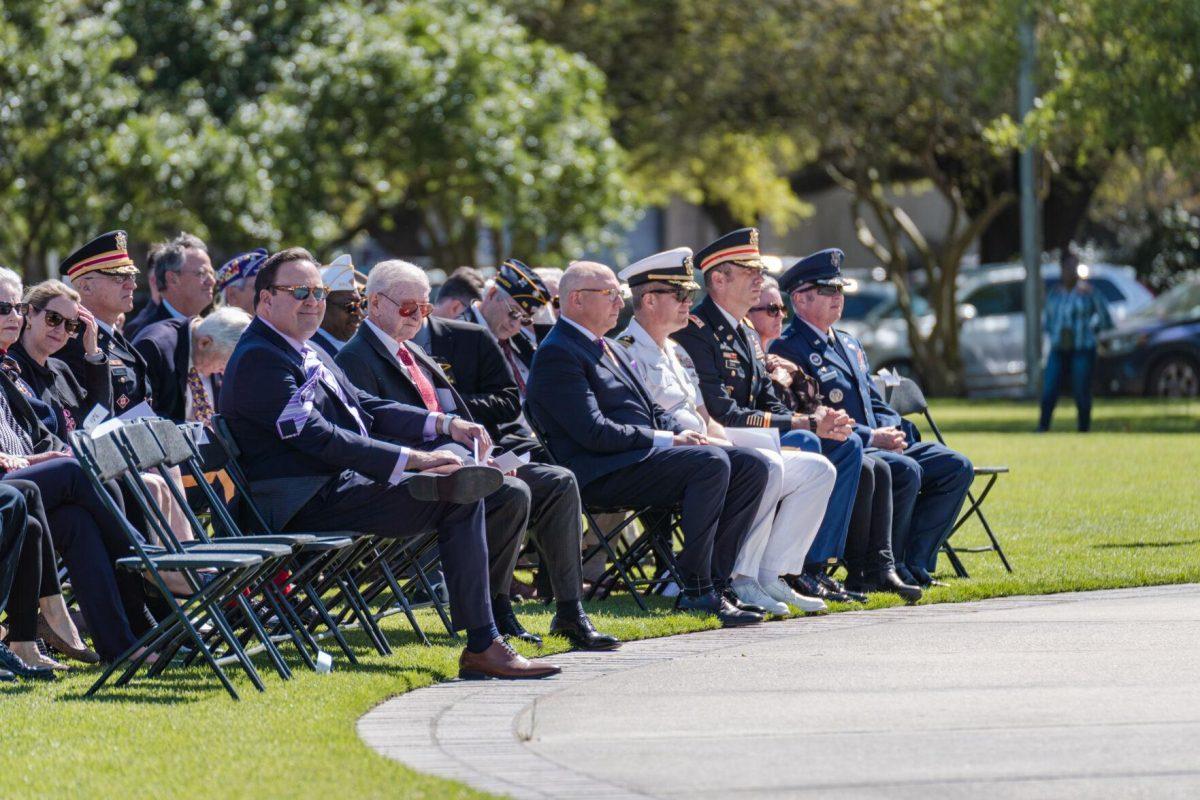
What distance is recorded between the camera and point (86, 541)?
352 inches

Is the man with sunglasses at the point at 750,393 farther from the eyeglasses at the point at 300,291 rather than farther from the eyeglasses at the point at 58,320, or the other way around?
the eyeglasses at the point at 58,320

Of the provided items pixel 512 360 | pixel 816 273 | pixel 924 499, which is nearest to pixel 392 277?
pixel 512 360

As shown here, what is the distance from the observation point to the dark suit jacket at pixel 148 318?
11516mm

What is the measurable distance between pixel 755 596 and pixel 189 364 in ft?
9.74

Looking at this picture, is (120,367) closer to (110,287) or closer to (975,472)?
(110,287)

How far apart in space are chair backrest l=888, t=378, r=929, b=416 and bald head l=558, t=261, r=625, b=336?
257 centimetres

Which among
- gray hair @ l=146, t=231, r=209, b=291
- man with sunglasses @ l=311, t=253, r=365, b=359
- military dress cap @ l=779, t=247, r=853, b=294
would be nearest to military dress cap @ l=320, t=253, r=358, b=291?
man with sunglasses @ l=311, t=253, r=365, b=359

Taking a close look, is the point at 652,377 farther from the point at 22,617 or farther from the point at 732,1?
the point at 732,1

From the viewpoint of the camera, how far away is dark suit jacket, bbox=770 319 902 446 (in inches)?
453

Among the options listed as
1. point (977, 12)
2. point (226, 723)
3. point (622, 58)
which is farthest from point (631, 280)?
point (622, 58)

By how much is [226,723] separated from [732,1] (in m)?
A: 25.8

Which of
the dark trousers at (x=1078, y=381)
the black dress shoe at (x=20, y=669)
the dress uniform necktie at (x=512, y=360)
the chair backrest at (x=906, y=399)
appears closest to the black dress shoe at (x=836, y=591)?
the chair backrest at (x=906, y=399)

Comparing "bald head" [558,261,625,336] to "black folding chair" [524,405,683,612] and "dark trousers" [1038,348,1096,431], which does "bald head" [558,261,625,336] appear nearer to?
"black folding chair" [524,405,683,612]

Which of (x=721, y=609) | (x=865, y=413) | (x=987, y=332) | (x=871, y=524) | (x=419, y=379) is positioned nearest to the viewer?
(x=419, y=379)
